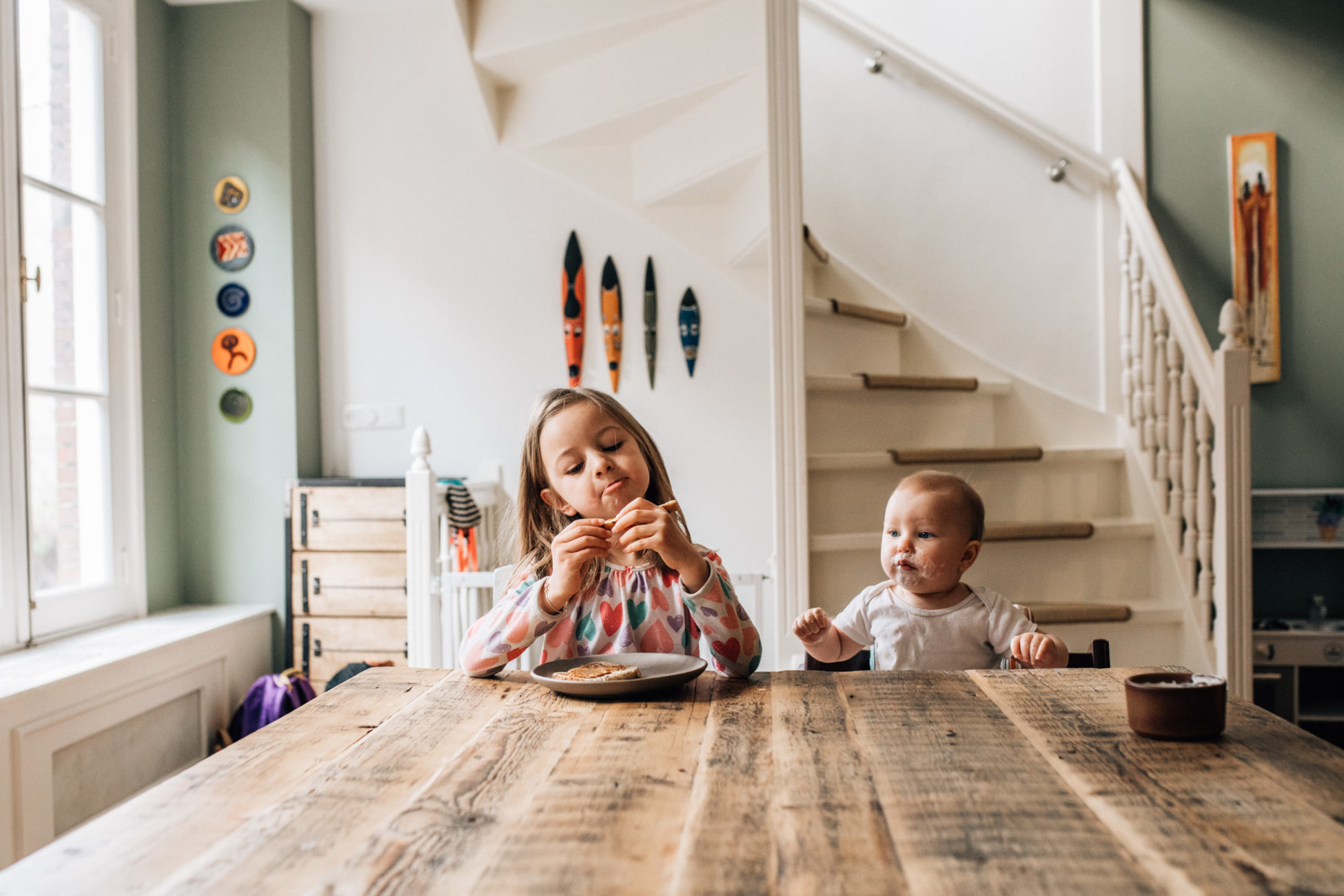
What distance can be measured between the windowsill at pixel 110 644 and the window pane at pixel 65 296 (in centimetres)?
81

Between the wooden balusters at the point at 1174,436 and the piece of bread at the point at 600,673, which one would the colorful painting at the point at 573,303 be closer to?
the wooden balusters at the point at 1174,436

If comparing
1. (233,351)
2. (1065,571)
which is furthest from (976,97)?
(233,351)

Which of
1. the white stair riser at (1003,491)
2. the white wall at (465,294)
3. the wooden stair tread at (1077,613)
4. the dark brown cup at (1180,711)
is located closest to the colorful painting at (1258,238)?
the white stair riser at (1003,491)

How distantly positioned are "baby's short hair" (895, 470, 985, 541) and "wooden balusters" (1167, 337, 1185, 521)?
1354 mm

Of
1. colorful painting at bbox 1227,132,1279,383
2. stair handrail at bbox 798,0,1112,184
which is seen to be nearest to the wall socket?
stair handrail at bbox 798,0,1112,184

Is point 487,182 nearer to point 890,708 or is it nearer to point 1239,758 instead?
point 890,708

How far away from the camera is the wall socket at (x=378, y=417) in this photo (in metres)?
3.77

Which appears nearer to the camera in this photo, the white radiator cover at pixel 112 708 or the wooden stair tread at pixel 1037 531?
the white radiator cover at pixel 112 708

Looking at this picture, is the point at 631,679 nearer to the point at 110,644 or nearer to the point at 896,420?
the point at 896,420

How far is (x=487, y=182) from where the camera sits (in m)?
3.71

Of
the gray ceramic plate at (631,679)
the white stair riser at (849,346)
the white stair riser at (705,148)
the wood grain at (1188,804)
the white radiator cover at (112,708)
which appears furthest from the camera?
the white stair riser at (705,148)

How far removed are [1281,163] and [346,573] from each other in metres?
3.79

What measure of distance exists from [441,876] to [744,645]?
724 millimetres

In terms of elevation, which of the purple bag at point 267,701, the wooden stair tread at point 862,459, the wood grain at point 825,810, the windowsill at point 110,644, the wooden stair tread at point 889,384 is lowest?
the purple bag at point 267,701
